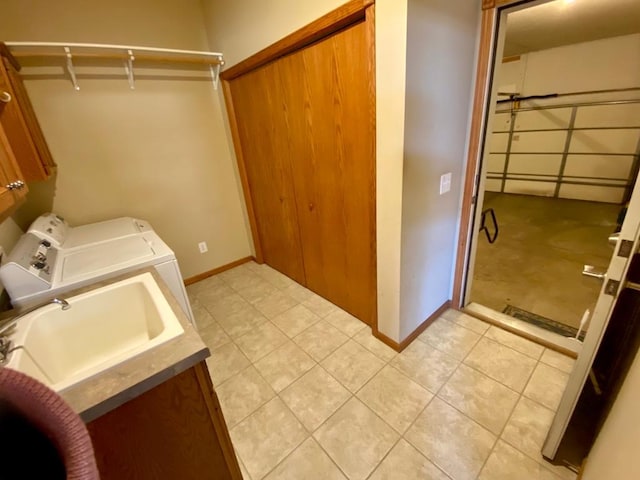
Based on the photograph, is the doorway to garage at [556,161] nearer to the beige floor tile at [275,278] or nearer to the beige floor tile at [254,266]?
the beige floor tile at [275,278]

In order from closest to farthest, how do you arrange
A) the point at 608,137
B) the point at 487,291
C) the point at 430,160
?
the point at 430,160 < the point at 487,291 < the point at 608,137

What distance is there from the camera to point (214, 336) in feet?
7.00

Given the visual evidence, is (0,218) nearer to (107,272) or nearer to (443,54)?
(107,272)

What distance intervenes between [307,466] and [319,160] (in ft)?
5.74

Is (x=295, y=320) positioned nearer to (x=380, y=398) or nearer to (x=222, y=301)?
(x=222, y=301)

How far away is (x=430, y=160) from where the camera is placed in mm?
1553

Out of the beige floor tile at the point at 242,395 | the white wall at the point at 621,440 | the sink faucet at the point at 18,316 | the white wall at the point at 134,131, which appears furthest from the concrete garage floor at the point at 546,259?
the white wall at the point at 134,131

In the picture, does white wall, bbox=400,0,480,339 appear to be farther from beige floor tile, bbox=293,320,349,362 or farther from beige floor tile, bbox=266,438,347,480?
beige floor tile, bbox=266,438,347,480

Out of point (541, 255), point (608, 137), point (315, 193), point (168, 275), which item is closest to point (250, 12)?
point (315, 193)

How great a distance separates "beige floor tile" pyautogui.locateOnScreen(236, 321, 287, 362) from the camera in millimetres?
1942

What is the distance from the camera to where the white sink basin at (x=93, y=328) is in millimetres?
952

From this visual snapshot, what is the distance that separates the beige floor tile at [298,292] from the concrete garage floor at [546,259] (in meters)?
1.45

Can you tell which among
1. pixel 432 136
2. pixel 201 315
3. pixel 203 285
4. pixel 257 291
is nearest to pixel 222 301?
pixel 201 315

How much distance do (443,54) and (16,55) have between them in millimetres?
2567
